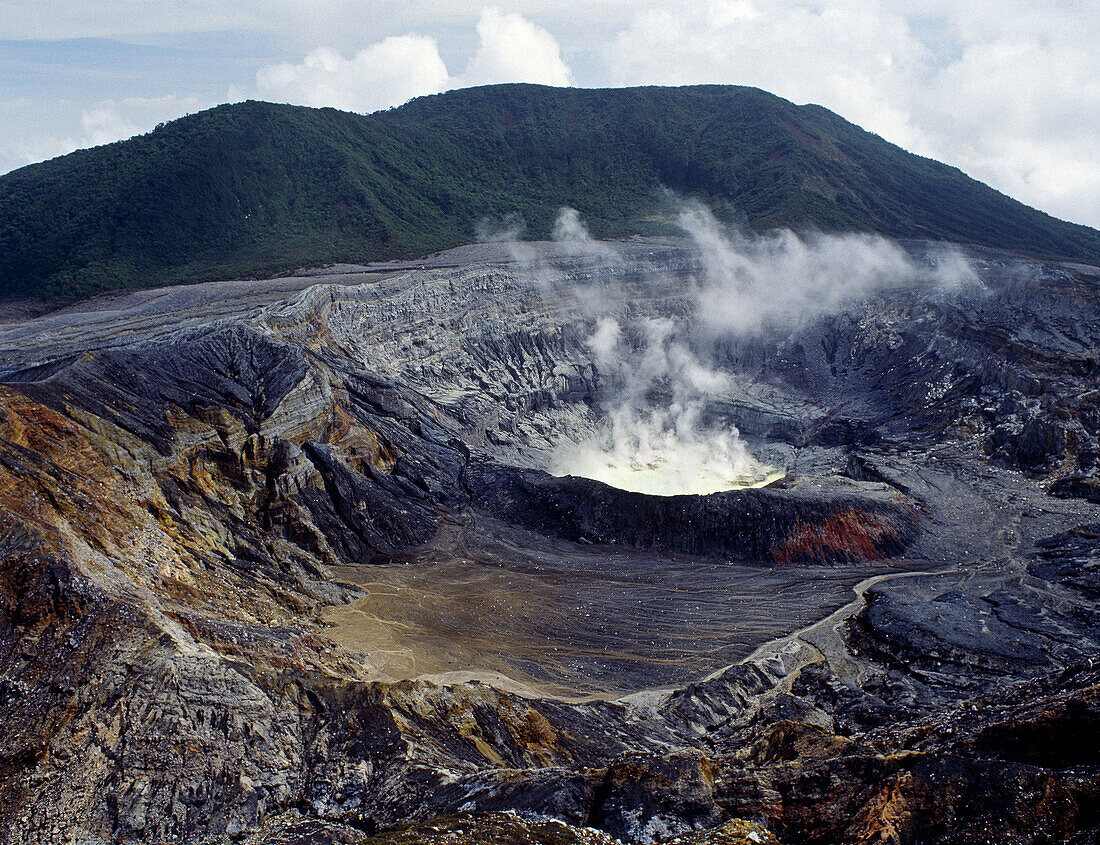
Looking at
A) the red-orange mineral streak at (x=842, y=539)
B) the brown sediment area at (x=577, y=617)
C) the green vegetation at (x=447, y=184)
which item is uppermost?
the green vegetation at (x=447, y=184)

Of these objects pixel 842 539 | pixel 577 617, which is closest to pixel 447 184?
pixel 842 539

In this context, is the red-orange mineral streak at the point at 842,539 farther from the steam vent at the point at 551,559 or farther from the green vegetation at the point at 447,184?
the green vegetation at the point at 447,184

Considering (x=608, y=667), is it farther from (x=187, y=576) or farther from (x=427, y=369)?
(x=427, y=369)

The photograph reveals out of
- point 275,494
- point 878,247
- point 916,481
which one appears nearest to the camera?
point 275,494

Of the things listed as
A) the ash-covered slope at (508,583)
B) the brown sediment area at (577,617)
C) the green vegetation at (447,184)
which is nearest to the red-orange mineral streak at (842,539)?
the ash-covered slope at (508,583)

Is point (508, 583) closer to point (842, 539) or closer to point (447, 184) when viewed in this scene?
point (842, 539)

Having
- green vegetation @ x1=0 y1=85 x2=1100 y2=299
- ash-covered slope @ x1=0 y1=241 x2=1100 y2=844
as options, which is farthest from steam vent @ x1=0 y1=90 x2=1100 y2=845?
green vegetation @ x1=0 y1=85 x2=1100 y2=299

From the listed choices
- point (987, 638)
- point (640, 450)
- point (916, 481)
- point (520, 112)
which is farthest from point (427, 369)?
point (520, 112)

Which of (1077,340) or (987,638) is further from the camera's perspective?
(1077,340)
